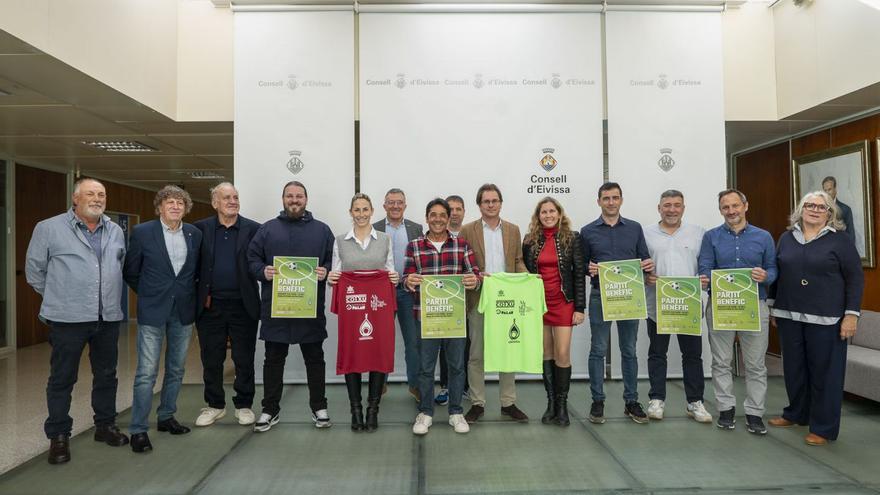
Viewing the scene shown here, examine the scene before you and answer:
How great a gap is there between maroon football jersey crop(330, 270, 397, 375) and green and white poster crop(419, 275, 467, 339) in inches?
11.6

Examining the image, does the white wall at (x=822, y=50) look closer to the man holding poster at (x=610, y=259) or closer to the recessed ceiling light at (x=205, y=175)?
the man holding poster at (x=610, y=259)

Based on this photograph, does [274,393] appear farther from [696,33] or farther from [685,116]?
[696,33]

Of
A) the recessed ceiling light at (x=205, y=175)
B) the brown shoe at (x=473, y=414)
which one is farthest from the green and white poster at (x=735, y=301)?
the recessed ceiling light at (x=205, y=175)

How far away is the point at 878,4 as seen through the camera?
4410mm

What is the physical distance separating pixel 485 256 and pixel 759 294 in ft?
6.28

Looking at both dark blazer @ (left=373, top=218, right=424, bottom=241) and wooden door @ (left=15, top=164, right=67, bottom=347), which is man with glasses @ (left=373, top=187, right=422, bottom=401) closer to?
dark blazer @ (left=373, top=218, right=424, bottom=241)

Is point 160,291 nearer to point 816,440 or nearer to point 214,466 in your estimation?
point 214,466

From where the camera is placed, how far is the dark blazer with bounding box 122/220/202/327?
3.41m

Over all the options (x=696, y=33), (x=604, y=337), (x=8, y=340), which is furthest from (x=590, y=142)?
(x=8, y=340)

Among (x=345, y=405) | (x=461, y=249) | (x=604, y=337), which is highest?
(x=461, y=249)

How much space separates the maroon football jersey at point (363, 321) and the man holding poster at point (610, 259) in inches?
60.5

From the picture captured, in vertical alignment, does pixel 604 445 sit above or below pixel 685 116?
below

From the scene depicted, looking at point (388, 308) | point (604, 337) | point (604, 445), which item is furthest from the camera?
point (604, 337)

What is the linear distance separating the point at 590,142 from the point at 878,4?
2574 millimetres
